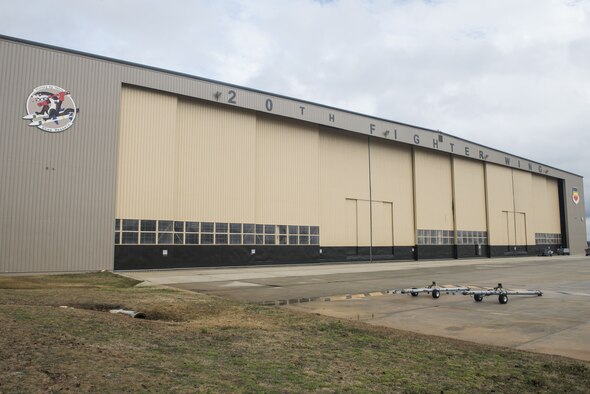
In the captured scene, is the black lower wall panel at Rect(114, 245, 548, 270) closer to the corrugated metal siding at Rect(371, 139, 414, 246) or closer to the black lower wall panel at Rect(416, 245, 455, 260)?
the black lower wall panel at Rect(416, 245, 455, 260)

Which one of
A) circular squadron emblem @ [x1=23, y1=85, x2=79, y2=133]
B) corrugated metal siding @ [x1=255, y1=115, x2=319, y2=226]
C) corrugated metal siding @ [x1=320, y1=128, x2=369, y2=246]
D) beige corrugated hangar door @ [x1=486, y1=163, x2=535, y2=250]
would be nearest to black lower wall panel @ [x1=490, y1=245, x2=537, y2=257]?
beige corrugated hangar door @ [x1=486, y1=163, x2=535, y2=250]

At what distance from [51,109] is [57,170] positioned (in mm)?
3800

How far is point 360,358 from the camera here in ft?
23.0

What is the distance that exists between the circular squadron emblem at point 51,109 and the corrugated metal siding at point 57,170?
33 cm

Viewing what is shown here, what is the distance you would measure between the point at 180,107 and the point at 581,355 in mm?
31318

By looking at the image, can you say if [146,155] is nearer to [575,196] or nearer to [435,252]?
[435,252]

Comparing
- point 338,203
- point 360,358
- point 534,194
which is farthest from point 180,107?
point 534,194

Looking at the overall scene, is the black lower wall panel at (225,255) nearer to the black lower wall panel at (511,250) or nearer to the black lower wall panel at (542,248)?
the black lower wall panel at (511,250)

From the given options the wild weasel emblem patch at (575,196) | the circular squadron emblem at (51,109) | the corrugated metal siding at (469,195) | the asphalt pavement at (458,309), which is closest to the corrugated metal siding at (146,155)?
the circular squadron emblem at (51,109)

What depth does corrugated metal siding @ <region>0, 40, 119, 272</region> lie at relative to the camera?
87.5ft

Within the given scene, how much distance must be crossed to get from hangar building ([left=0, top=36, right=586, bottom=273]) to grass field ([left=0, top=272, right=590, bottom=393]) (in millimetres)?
20802

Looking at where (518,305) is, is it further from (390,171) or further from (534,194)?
(534,194)

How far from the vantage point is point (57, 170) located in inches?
1103

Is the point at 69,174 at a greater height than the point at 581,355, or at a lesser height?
greater
